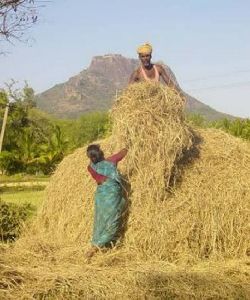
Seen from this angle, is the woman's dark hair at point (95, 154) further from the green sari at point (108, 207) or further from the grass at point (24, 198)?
the grass at point (24, 198)

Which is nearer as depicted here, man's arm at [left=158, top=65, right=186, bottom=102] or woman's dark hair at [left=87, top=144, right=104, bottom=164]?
woman's dark hair at [left=87, top=144, right=104, bottom=164]

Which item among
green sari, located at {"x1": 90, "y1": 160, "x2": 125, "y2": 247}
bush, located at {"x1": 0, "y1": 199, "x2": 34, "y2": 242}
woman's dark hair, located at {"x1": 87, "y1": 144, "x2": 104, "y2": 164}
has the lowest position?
bush, located at {"x1": 0, "y1": 199, "x2": 34, "y2": 242}

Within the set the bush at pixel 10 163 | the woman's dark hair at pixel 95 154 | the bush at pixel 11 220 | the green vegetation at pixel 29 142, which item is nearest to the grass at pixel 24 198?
the green vegetation at pixel 29 142

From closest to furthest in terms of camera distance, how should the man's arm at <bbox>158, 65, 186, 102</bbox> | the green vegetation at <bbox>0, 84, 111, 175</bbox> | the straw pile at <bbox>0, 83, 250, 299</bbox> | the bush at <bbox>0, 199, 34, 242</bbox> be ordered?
the straw pile at <bbox>0, 83, 250, 299</bbox>, the man's arm at <bbox>158, 65, 186, 102</bbox>, the bush at <bbox>0, 199, 34, 242</bbox>, the green vegetation at <bbox>0, 84, 111, 175</bbox>

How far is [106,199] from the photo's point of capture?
754cm

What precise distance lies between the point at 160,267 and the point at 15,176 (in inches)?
1066

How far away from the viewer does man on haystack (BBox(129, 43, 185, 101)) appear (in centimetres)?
845

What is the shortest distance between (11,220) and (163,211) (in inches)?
138


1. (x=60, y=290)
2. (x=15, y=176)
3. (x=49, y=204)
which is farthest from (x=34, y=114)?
(x=60, y=290)

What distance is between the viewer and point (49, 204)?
30.3 feet

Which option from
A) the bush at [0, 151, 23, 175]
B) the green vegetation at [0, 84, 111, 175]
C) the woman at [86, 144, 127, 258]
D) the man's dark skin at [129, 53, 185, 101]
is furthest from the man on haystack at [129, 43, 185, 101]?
the bush at [0, 151, 23, 175]

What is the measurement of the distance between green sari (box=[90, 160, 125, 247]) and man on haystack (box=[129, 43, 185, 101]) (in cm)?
153

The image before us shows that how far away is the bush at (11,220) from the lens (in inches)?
387

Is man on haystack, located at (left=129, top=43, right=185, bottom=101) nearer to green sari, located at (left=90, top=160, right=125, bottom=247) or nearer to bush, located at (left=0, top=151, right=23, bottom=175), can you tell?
green sari, located at (left=90, top=160, right=125, bottom=247)
